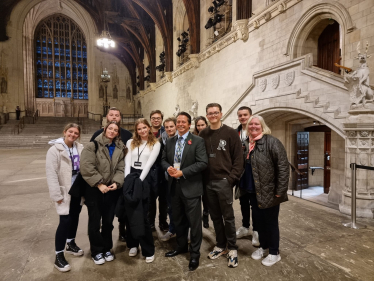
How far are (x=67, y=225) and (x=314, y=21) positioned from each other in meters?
7.19

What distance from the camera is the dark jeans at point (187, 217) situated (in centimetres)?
267

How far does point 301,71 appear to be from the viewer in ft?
18.3

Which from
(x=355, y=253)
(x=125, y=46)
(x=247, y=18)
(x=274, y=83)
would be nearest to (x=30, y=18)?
(x=125, y=46)

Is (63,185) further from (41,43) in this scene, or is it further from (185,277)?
(41,43)

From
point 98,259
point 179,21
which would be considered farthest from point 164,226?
point 179,21

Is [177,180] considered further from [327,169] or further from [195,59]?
[195,59]

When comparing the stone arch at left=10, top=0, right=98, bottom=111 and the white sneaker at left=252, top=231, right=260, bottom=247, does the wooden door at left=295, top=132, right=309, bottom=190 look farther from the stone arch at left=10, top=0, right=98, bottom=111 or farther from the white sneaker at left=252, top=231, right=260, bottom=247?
the stone arch at left=10, top=0, right=98, bottom=111

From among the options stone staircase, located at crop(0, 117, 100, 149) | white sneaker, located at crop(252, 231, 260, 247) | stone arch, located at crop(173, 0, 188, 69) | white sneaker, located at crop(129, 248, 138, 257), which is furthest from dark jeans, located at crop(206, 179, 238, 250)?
stone staircase, located at crop(0, 117, 100, 149)

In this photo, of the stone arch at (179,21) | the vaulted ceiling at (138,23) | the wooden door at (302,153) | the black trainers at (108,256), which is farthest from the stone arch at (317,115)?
the stone arch at (179,21)

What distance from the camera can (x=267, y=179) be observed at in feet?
8.61

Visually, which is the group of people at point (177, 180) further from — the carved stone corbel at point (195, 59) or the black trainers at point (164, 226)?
the carved stone corbel at point (195, 59)

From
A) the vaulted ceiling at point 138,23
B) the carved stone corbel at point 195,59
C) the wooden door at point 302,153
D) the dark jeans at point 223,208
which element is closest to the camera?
the dark jeans at point 223,208

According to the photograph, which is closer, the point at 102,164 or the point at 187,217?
the point at 102,164

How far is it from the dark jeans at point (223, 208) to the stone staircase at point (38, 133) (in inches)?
615
